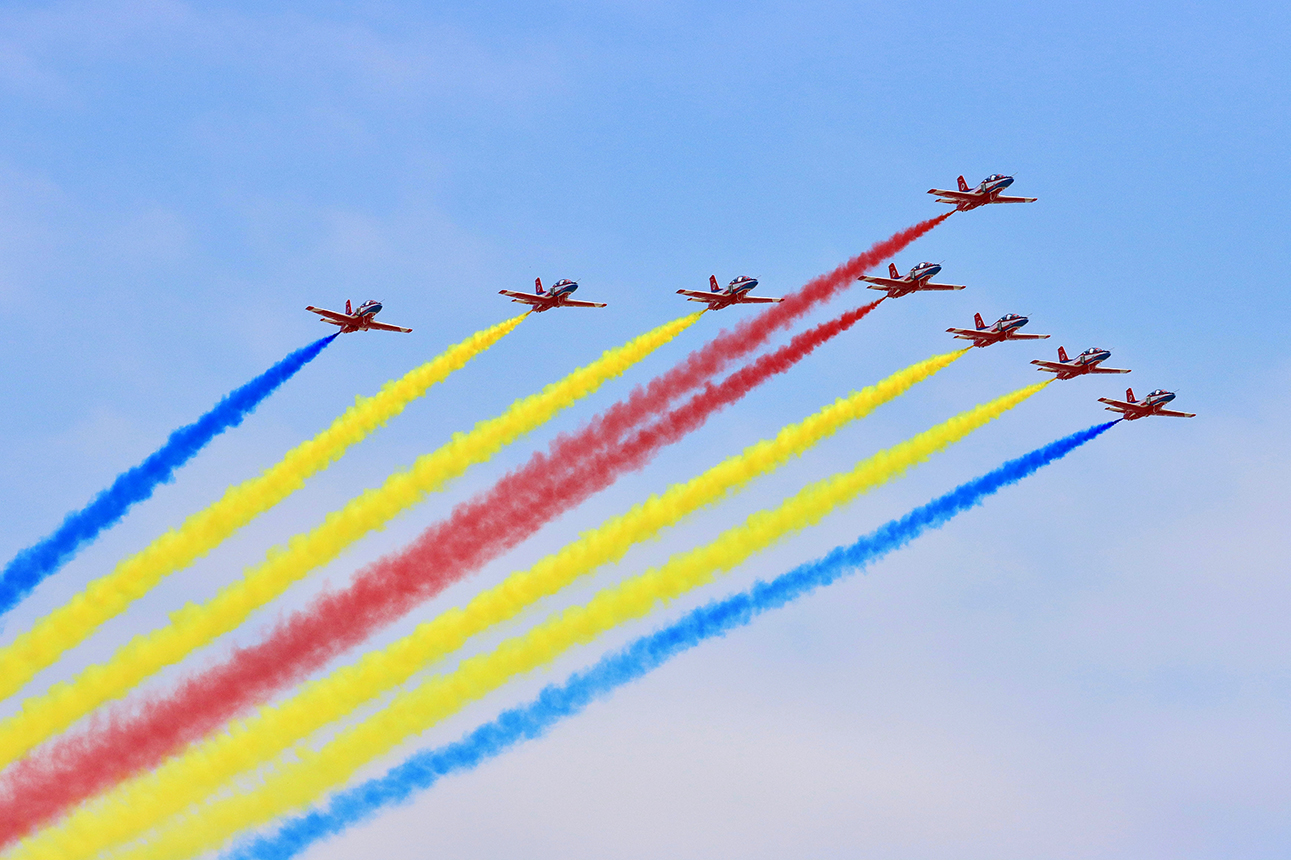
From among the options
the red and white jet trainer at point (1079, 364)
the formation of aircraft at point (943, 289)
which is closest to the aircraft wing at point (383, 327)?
the formation of aircraft at point (943, 289)

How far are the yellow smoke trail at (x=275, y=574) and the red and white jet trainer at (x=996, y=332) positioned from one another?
18.9m

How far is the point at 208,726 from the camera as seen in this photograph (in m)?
78.8

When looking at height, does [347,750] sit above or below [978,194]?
below

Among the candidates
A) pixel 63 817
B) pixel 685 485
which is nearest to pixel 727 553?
pixel 685 485

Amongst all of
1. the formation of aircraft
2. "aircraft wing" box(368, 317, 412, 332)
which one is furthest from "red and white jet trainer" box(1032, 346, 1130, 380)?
"aircraft wing" box(368, 317, 412, 332)

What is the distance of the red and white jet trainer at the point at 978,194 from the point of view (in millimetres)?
93062

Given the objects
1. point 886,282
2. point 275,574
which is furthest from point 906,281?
point 275,574

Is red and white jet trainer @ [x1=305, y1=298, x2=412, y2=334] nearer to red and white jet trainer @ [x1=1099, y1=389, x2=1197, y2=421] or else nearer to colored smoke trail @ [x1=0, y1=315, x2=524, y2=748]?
colored smoke trail @ [x1=0, y1=315, x2=524, y2=748]

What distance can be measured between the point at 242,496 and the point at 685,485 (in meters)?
21.1

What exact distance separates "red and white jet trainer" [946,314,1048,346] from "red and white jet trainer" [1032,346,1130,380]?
5.69ft

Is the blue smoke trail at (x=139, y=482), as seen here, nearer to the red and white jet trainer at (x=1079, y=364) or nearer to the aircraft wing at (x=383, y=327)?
the aircraft wing at (x=383, y=327)

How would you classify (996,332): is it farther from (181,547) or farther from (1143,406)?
(181,547)

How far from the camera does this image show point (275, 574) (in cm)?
8381

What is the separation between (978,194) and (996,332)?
23.4 ft
